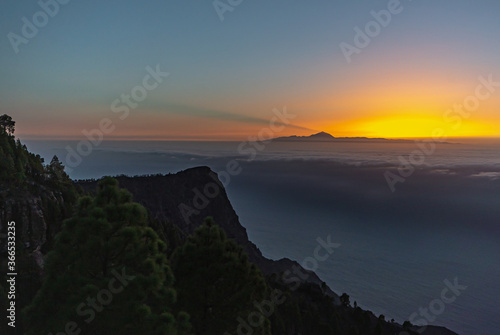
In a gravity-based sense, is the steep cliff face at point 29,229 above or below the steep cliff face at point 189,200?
above

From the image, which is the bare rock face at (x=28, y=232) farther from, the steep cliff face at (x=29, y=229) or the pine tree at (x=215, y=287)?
the pine tree at (x=215, y=287)

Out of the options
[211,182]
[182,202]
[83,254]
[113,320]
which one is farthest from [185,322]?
[211,182]

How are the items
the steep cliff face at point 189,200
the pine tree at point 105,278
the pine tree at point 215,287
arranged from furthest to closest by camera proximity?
the steep cliff face at point 189,200, the pine tree at point 215,287, the pine tree at point 105,278

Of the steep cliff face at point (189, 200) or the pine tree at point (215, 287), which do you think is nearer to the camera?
the pine tree at point (215, 287)

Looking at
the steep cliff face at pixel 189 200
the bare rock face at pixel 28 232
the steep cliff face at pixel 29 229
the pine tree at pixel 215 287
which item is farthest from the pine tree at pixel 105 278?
the steep cliff face at pixel 189 200

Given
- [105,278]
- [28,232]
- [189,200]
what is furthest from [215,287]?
[189,200]

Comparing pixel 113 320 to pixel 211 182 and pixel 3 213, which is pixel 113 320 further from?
pixel 211 182

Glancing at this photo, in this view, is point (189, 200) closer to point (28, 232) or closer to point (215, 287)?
point (28, 232)
